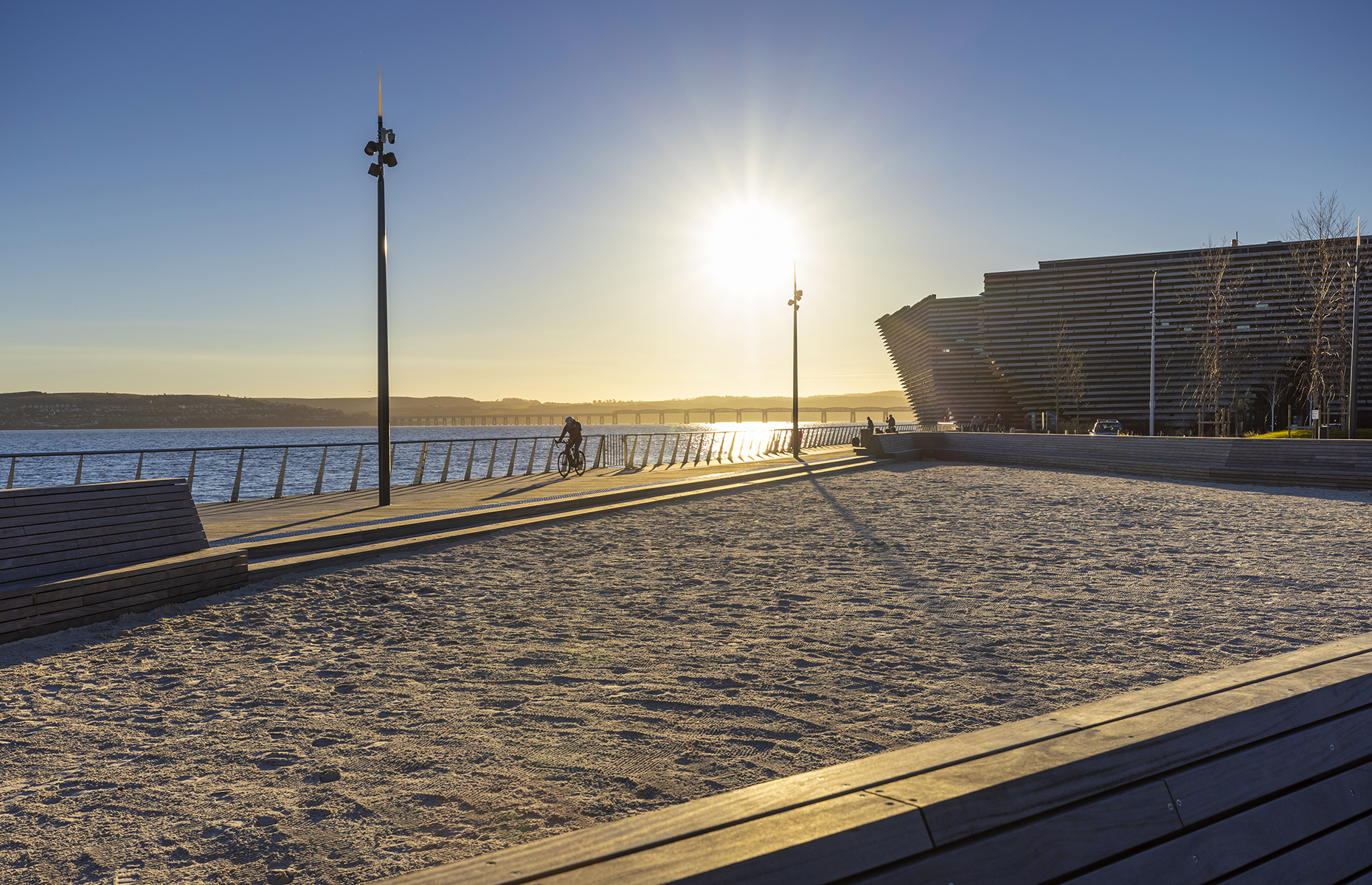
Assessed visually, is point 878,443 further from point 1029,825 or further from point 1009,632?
point 1029,825

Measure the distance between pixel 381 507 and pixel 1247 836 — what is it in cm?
1369

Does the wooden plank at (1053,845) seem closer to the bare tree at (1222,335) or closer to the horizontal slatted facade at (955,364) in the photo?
the bare tree at (1222,335)

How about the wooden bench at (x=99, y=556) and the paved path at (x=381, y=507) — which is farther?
the paved path at (x=381, y=507)

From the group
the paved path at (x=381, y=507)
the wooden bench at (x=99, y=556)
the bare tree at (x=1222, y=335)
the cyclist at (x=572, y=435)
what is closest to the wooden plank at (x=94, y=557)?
the wooden bench at (x=99, y=556)

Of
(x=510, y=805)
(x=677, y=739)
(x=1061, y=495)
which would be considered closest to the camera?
(x=510, y=805)

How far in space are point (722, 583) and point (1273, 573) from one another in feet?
17.6

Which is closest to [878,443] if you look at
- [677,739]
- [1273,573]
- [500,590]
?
[1273,573]

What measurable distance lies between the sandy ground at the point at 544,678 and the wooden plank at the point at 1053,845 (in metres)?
1.77

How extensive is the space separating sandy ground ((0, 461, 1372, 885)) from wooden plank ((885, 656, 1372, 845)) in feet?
5.51

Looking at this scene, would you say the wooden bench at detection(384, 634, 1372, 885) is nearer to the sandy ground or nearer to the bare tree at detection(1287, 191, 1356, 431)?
the sandy ground

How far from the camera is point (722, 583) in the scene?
8289 mm

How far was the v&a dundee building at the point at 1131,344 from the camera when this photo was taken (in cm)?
6022

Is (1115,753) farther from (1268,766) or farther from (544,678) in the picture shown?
(544,678)

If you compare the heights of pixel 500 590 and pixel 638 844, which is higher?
pixel 638 844
